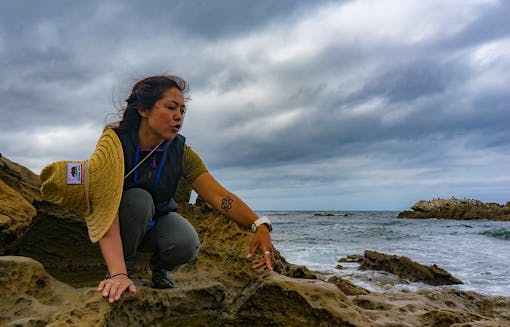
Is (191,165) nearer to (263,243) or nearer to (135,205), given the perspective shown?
(135,205)

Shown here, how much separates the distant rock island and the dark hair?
42914 mm

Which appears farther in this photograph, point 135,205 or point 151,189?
point 151,189

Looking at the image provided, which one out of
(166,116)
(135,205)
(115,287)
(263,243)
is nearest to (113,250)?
(115,287)

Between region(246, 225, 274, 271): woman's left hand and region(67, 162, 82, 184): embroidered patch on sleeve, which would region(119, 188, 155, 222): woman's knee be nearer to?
region(67, 162, 82, 184): embroidered patch on sleeve

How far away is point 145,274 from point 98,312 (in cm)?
258

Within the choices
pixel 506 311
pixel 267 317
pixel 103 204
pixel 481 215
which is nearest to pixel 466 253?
pixel 506 311

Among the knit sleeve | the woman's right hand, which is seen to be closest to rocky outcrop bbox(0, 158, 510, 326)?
the woman's right hand

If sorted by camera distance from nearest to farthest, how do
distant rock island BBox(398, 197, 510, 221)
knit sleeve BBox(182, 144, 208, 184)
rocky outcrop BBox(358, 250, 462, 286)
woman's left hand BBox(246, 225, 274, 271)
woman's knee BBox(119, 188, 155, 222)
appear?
woman's knee BBox(119, 188, 155, 222), woman's left hand BBox(246, 225, 274, 271), knit sleeve BBox(182, 144, 208, 184), rocky outcrop BBox(358, 250, 462, 286), distant rock island BBox(398, 197, 510, 221)

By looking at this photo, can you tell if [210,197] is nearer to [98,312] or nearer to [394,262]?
[98,312]

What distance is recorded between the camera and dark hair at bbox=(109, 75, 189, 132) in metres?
2.29

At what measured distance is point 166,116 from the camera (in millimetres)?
2264

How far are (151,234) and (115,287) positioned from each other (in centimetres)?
57

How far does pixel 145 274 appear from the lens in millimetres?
4387

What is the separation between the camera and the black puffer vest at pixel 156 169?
7.48ft
